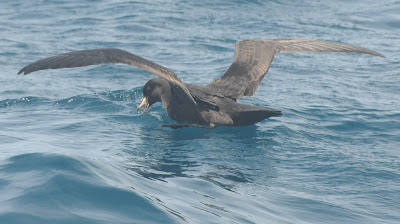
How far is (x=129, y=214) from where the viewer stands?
5359 mm

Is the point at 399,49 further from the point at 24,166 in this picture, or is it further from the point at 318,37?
the point at 24,166

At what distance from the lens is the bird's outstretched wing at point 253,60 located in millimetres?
9305

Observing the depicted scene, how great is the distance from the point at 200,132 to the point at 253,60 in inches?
63.8

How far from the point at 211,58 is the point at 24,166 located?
8219 millimetres

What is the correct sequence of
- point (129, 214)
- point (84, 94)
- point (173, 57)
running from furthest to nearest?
point (173, 57)
point (84, 94)
point (129, 214)

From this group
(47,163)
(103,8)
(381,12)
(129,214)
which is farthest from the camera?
(103,8)

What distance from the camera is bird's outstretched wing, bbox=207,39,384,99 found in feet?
30.5

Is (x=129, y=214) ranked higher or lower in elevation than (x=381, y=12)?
lower

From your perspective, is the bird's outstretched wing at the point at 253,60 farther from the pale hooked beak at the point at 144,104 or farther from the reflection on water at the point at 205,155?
the pale hooked beak at the point at 144,104

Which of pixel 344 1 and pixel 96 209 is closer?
pixel 96 209

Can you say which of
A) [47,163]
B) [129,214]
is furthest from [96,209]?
[47,163]

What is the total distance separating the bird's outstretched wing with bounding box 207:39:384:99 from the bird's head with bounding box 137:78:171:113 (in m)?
0.66

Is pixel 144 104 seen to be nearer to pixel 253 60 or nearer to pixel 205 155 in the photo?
pixel 253 60

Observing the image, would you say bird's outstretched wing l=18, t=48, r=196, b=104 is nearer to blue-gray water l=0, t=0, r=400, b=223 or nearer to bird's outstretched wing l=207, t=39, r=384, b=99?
blue-gray water l=0, t=0, r=400, b=223
